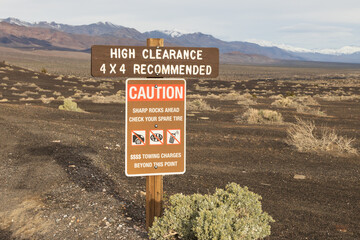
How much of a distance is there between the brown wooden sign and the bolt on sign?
14cm

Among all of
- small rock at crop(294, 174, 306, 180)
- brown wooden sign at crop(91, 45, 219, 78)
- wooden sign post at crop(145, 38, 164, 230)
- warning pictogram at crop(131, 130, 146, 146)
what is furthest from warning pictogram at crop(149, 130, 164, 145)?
small rock at crop(294, 174, 306, 180)

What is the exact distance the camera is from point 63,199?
6855 millimetres

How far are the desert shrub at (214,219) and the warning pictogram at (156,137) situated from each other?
778mm

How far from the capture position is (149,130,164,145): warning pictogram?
17.8 ft

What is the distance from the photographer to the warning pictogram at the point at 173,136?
5500mm

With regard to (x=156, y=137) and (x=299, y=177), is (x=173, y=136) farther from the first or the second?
(x=299, y=177)

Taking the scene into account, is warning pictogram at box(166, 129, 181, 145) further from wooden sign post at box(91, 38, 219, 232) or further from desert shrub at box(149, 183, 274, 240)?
desert shrub at box(149, 183, 274, 240)

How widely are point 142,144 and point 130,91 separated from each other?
0.73 meters

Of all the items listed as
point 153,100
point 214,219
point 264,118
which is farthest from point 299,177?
point 264,118

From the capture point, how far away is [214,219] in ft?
14.6

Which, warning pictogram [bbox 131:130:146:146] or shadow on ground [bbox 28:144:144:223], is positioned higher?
warning pictogram [bbox 131:130:146:146]

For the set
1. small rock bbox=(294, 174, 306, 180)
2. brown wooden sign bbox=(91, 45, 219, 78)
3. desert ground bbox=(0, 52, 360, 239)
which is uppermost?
brown wooden sign bbox=(91, 45, 219, 78)

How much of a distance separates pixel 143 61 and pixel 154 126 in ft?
2.89

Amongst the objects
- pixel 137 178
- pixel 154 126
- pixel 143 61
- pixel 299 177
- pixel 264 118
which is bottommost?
pixel 299 177
